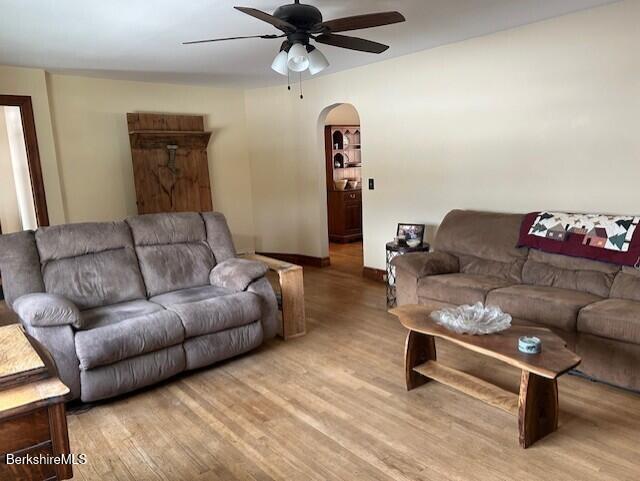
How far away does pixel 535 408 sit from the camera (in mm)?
2209

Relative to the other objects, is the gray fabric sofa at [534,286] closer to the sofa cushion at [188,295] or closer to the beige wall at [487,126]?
the beige wall at [487,126]

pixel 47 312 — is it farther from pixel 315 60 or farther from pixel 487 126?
pixel 487 126

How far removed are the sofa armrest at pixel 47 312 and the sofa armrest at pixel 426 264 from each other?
239 centimetres

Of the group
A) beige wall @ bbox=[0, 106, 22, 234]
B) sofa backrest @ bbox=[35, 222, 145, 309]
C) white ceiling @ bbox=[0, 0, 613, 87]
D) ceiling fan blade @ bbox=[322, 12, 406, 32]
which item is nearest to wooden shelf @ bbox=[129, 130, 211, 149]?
white ceiling @ bbox=[0, 0, 613, 87]

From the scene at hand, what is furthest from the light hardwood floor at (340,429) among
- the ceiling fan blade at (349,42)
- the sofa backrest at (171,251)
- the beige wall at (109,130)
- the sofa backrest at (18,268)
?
the beige wall at (109,130)

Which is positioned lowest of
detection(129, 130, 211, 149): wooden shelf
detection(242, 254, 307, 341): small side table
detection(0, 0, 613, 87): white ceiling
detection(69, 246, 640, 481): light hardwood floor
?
detection(69, 246, 640, 481): light hardwood floor

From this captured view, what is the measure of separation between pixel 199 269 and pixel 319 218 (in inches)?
94.1

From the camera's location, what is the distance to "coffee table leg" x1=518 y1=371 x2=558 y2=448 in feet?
7.07

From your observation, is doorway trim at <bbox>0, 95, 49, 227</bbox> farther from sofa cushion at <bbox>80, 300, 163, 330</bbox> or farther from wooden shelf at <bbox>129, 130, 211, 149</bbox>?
sofa cushion at <bbox>80, 300, 163, 330</bbox>

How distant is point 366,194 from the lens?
527 centimetres

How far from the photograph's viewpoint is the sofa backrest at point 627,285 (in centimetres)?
287

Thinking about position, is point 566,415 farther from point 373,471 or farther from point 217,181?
point 217,181

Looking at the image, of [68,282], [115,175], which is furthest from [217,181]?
[68,282]

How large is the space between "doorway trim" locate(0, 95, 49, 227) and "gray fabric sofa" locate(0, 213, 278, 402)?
1.60 m
